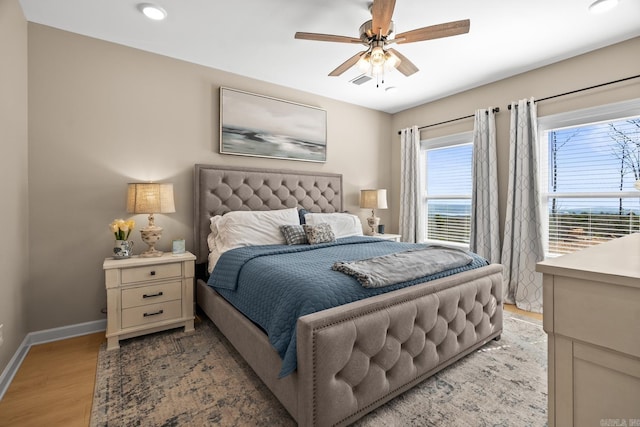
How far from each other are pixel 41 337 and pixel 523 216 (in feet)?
15.5

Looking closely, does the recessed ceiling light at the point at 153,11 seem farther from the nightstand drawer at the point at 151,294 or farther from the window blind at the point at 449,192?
the window blind at the point at 449,192

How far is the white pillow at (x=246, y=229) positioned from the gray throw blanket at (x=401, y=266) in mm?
1204

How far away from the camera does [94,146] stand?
262 cm

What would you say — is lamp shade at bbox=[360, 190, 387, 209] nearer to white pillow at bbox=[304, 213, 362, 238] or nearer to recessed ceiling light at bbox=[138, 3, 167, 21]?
white pillow at bbox=[304, 213, 362, 238]

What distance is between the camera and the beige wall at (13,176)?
1868mm

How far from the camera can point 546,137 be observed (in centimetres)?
323

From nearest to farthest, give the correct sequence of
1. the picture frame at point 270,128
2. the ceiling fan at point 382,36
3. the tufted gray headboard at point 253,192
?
1. the ceiling fan at point 382,36
2. the tufted gray headboard at point 253,192
3. the picture frame at point 270,128

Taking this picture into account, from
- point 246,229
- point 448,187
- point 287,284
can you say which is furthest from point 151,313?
point 448,187

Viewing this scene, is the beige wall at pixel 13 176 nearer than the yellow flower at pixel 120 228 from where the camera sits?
Yes

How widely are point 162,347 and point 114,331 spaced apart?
39 centimetres

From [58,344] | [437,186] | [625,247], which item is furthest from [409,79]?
[58,344]

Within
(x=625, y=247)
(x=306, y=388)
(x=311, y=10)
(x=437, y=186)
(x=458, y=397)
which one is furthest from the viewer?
(x=437, y=186)

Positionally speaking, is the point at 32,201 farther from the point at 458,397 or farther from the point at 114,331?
the point at 458,397

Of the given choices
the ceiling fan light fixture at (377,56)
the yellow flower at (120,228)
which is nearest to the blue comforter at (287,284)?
the yellow flower at (120,228)
